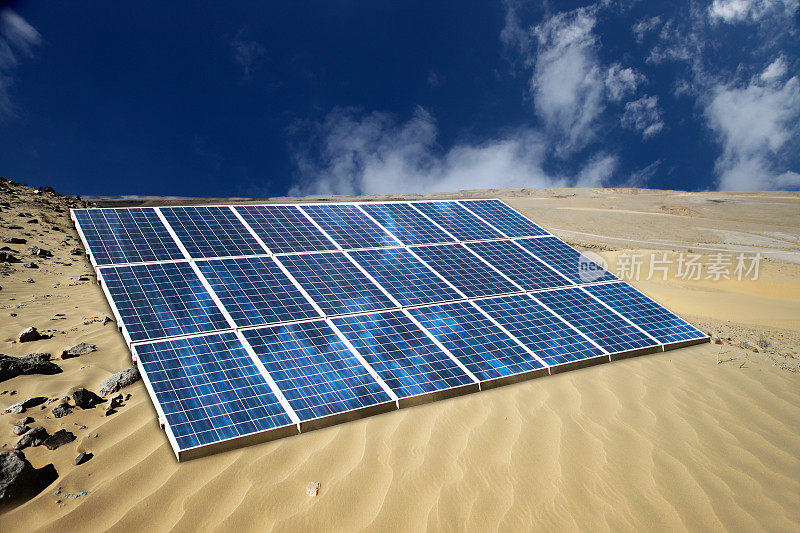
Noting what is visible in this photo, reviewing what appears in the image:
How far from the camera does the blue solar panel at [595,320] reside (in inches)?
404

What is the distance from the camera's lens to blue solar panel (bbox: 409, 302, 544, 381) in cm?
846

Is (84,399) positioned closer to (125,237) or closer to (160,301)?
(160,301)

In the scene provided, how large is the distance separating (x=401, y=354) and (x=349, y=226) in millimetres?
4387

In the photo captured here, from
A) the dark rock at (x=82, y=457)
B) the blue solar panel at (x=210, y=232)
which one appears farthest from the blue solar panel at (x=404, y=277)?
the dark rock at (x=82, y=457)

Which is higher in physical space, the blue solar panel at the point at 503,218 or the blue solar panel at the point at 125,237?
the blue solar panel at the point at 125,237

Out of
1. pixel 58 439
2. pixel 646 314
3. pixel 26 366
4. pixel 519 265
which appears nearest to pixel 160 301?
pixel 26 366

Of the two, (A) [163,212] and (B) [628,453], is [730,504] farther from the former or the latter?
(A) [163,212]

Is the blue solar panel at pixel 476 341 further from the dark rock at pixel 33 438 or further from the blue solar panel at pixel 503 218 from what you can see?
the dark rock at pixel 33 438

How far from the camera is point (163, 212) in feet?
34.6

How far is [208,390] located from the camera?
6.54 m

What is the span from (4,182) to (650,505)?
29102 mm

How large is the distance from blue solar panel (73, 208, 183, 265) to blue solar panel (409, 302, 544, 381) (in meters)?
4.64

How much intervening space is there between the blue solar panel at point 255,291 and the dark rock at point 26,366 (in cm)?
261

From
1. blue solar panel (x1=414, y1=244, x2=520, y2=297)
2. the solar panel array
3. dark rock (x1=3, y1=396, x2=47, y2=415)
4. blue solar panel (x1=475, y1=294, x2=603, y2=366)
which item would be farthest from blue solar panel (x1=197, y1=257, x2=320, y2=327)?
blue solar panel (x1=475, y1=294, x2=603, y2=366)
